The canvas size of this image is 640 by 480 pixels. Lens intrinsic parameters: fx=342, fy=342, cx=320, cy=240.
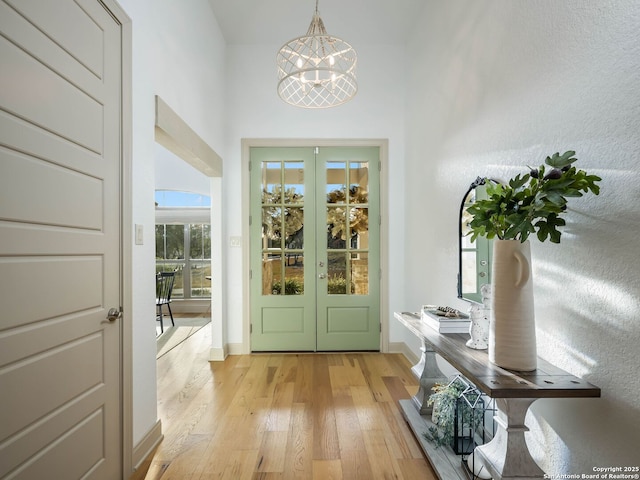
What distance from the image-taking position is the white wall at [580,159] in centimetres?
114

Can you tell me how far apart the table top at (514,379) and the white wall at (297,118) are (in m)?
2.21

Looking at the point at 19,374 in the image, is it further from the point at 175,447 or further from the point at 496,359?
the point at 496,359

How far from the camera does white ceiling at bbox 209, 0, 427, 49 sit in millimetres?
3158

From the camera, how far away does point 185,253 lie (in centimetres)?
688

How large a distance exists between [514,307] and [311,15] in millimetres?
3222

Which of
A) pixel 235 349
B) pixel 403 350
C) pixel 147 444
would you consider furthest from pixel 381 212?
pixel 147 444

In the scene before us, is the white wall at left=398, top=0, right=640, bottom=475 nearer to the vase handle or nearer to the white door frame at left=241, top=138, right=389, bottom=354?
the vase handle

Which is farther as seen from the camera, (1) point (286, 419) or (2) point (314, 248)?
(2) point (314, 248)

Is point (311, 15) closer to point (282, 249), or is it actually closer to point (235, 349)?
point (282, 249)

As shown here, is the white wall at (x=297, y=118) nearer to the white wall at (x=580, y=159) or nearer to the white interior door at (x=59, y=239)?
the white wall at (x=580, y=159)

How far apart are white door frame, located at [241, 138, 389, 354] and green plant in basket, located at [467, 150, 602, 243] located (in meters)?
2.29

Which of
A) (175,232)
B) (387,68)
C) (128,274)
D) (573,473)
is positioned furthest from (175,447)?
(175,232)

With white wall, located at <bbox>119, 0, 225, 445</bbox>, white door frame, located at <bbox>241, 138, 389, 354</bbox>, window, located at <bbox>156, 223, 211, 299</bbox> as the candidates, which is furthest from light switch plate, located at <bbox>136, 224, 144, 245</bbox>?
window, located at <bbox>156, 223, 211, 299</bbox>

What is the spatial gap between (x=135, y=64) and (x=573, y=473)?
2787 mm
